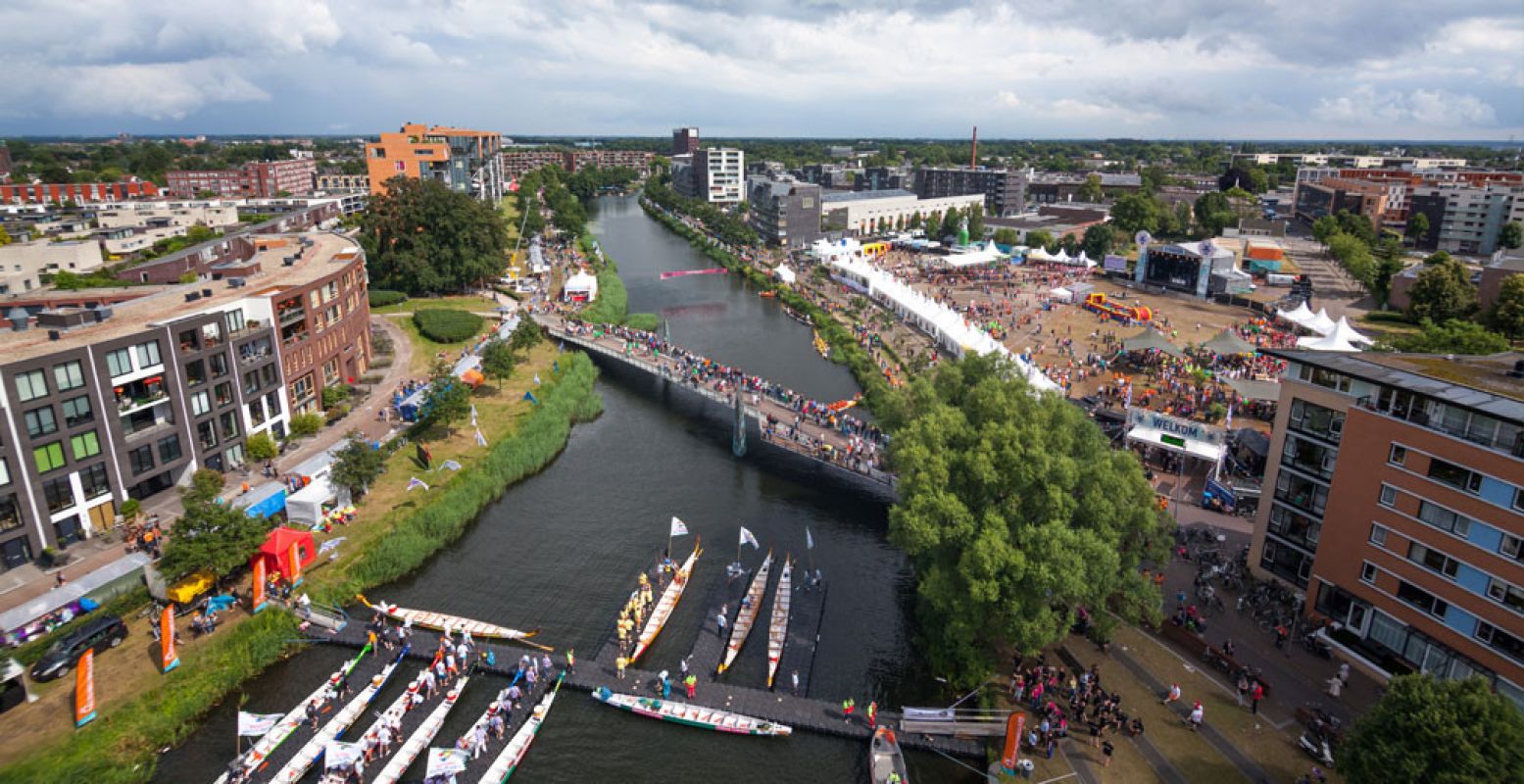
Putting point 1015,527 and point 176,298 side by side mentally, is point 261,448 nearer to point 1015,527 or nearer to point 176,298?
point 176,298

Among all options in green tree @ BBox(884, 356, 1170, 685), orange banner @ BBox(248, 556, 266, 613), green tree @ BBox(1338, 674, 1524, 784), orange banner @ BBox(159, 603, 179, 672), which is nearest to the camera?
green tree @ BBox(1338, 674, 1524, 784)

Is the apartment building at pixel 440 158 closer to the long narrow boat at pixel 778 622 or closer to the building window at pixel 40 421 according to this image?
the building window at pixel 40 421

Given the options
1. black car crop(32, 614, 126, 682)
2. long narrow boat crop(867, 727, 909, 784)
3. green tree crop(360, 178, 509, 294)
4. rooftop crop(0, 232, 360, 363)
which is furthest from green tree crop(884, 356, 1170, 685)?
green tree crop(360, 178, 509, 294)

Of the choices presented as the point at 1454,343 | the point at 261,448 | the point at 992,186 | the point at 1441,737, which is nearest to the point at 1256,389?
the point at 1454,343

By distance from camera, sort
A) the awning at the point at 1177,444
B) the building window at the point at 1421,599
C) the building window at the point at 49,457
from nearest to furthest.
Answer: the building window at the point at 1421,599
the building window at the point at 49,457
the awning at the point at 1177,444

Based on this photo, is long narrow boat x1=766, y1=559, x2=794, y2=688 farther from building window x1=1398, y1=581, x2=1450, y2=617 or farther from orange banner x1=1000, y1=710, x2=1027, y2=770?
building window x1=1398, y1=581, x2=1450, y2=617

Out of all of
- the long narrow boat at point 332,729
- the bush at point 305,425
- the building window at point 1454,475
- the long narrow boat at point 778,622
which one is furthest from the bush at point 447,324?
the building window at point 1454,475
